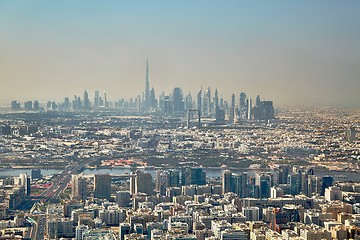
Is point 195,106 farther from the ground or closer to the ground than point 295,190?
farther from the ground

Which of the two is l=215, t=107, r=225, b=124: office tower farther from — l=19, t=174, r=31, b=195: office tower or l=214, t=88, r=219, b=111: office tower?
l=19, t=174, r=31, b=195: office tower

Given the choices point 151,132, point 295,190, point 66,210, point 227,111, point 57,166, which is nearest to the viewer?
point 66,210

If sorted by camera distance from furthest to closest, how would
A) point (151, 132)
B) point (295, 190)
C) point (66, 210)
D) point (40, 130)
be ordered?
1. point (151, 132)
2. point (40, 130)
3. point (295, 190)
4. point (66, 210)

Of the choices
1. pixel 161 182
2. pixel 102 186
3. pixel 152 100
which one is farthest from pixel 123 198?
pixel 152 100

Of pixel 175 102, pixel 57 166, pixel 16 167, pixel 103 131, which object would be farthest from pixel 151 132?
pixel 16 167

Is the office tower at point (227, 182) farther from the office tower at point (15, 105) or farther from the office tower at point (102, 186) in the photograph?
the office tower at point (15, 105)

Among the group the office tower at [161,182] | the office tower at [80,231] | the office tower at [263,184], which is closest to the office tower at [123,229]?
the office tower at [80,231]

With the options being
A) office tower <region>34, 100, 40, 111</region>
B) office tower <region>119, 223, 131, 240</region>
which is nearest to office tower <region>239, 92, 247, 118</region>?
office tower <region>34, 100, 40, 111</region>

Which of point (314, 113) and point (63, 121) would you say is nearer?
point (314, 113)

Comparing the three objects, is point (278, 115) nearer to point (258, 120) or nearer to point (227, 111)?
point (258, 120)
